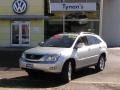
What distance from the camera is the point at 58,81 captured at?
Answer: 14.5 metres

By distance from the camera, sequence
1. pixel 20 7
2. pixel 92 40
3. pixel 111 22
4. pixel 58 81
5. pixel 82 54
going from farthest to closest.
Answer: pixel 111 22
pixel 20 7
pixel 92 40
pixel 82 54
pixel 58 81

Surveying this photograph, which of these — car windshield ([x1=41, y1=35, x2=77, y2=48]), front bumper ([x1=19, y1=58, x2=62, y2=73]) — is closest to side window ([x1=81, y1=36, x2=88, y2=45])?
car windshield ([x1=41, y1=35, x2=77, y2=48])

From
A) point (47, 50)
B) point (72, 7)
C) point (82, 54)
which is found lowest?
point (82, 54)

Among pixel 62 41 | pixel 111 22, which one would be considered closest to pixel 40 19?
pixel 111 22

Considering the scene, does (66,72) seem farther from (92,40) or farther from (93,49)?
(92,40)

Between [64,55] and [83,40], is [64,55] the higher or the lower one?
the lower one

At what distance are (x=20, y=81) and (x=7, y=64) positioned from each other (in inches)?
209

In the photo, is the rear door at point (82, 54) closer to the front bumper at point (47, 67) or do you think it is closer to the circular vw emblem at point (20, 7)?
the front bumper at point (47, 67)

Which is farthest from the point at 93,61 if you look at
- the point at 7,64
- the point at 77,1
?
the point at 77,1

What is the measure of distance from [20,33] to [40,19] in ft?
6.91

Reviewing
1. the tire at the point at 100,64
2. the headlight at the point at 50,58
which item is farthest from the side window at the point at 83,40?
the headlight at the point at 50,58

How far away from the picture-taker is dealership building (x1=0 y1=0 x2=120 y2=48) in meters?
35.0

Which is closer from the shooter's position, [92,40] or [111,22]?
[92,40]

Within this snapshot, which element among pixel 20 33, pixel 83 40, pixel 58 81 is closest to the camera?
pixel 58 81
